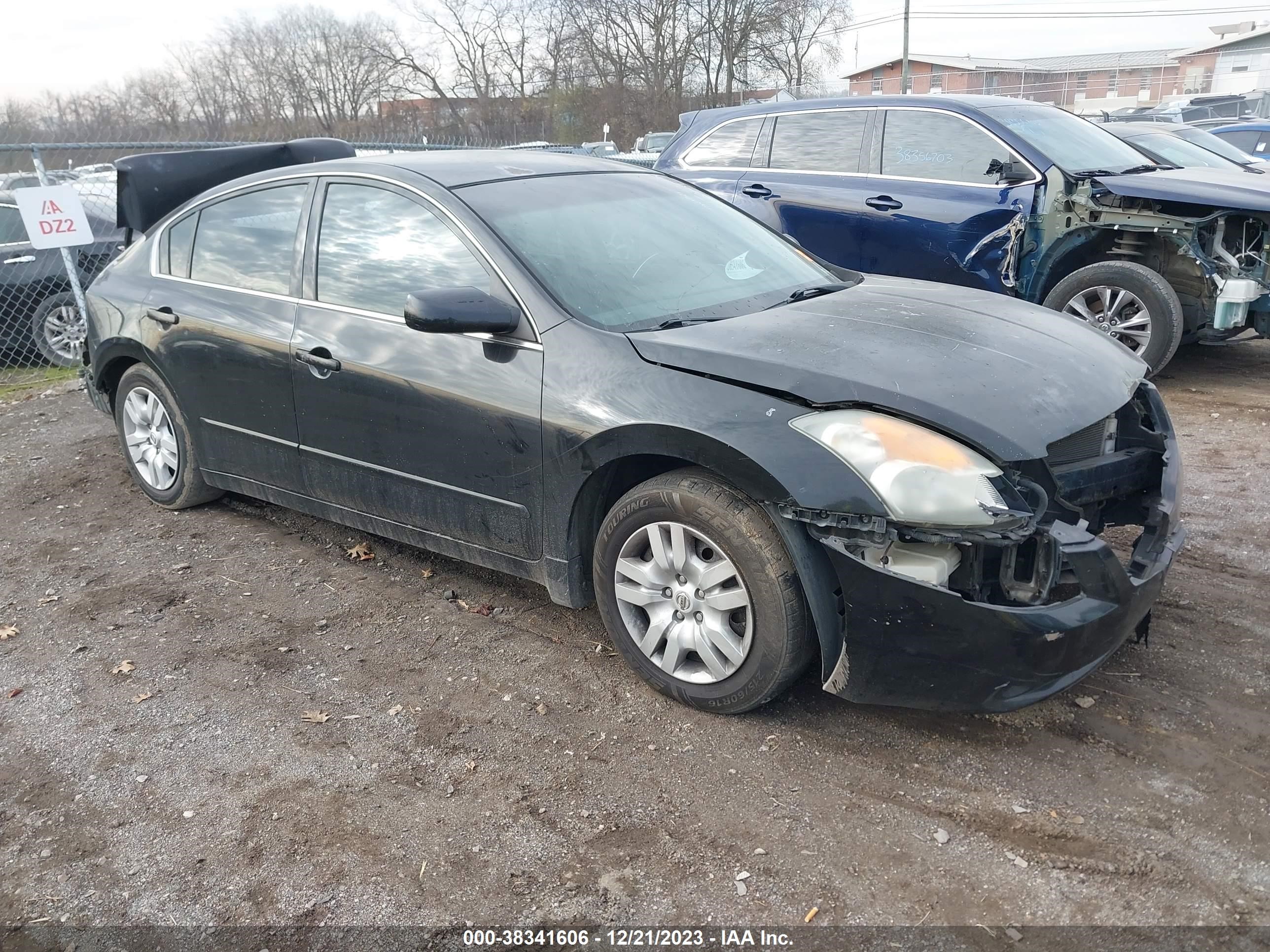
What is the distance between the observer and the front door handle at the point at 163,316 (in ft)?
15.4

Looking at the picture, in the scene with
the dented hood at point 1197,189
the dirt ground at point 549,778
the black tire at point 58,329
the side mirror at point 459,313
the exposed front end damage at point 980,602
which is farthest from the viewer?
the black tire at point 58,329

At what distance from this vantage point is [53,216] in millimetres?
8305

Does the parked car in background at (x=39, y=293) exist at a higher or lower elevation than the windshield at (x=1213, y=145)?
lower

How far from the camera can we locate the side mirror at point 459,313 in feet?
10.9

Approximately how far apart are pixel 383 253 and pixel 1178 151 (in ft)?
28.8

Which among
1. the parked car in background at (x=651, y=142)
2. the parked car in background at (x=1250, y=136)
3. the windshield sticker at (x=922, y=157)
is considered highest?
the parked car in background at (x=651, y=142)

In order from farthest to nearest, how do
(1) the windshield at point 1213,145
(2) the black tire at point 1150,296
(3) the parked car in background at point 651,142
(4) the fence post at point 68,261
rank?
1. (3) the parked car in background at point 651,142
2. (1) the windshield at point 1213,145
3. (4) the fence post at point 68,261
4. (2) the black tire at point 1150,296

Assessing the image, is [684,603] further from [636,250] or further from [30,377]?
[30,377]

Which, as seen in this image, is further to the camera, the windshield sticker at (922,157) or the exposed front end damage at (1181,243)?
the windshield sticker at (922,157)

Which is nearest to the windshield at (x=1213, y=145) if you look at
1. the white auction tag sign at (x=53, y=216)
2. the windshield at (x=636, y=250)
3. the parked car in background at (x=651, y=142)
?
the windshield at (x=636, y=250)

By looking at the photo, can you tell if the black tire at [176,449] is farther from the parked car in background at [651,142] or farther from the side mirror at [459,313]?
the parked car in background at [651,142]

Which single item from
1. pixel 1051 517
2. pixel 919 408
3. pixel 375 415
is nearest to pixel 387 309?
pixel 375 415

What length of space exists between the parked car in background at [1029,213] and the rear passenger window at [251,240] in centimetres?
398

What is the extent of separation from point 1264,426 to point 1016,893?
4780 millimetres
